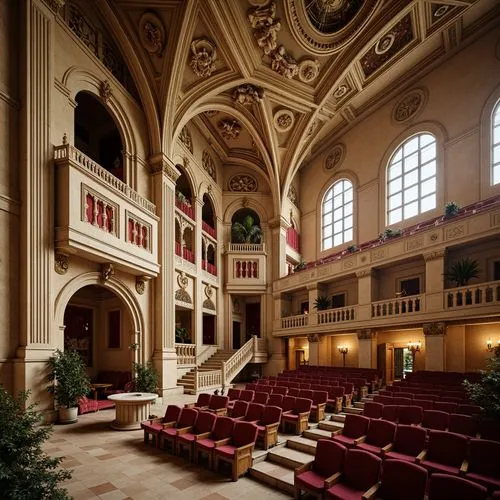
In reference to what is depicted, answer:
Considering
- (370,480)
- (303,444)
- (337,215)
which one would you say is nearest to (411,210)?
(337,215)

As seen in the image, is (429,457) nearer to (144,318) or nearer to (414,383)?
(414,383)

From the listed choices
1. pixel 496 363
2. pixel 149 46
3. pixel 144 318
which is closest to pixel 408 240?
pixel 496 363

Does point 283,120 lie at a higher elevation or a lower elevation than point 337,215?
higher

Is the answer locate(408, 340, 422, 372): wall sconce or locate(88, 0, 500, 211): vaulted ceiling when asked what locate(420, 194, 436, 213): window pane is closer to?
locate(88, 0, 500, 211): vaulted ceiling

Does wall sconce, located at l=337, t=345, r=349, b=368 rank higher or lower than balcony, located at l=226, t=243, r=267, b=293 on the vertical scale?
lower

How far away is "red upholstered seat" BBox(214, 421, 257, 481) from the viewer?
555 centimetres

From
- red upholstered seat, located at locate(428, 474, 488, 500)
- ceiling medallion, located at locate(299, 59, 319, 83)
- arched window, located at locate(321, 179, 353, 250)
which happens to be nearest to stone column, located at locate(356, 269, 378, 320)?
arched window, located at locate(321, 179, 353, 250)

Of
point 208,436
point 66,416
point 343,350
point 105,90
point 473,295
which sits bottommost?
point 343,350

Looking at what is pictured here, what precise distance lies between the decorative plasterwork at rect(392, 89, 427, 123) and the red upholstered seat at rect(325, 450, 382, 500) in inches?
650

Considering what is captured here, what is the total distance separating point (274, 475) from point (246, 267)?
1492 cm

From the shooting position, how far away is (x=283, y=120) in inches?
716

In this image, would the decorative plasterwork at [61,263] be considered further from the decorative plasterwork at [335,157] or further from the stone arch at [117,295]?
the decorative plasterwork at [335,157]

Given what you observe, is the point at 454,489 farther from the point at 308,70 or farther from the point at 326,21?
the point at 308,70

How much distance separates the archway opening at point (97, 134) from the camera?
49.2ft
